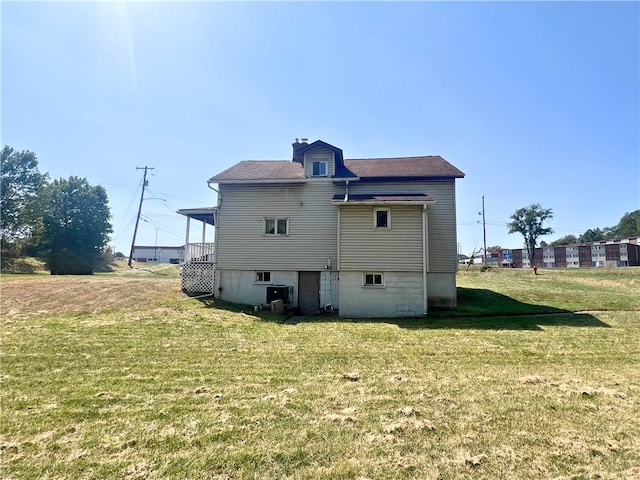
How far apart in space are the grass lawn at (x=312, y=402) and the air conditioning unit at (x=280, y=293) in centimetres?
518

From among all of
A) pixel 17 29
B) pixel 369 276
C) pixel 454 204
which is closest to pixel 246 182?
pixel 369 276

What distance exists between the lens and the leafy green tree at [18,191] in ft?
113

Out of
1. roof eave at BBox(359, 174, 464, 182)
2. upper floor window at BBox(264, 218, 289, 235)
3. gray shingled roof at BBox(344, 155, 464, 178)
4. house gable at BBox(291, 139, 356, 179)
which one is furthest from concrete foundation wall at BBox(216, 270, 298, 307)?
gray shingled roof at BBox(344, 155, 464, 178)

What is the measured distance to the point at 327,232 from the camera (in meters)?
15.3

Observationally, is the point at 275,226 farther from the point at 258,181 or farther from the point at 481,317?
the point at 481,317

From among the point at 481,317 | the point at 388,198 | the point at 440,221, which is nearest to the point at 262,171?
the point at 388,198

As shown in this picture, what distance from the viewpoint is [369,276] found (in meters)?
14.1

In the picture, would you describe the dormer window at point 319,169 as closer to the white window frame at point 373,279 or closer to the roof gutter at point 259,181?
the roof gutter at point 259,181

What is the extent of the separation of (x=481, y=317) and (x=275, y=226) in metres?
9.76

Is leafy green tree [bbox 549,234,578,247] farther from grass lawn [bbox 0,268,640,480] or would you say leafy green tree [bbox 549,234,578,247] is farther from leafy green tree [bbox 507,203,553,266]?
grass lawn [bbox 0,268,640,480]

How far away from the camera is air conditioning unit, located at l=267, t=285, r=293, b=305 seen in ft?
50.1

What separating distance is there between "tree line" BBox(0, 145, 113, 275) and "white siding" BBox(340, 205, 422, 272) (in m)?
30.3

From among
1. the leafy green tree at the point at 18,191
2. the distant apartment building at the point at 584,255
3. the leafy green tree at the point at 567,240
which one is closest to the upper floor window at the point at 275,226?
the leafy green tree at the point at 18,191

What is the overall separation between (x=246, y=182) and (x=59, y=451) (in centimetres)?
1338
